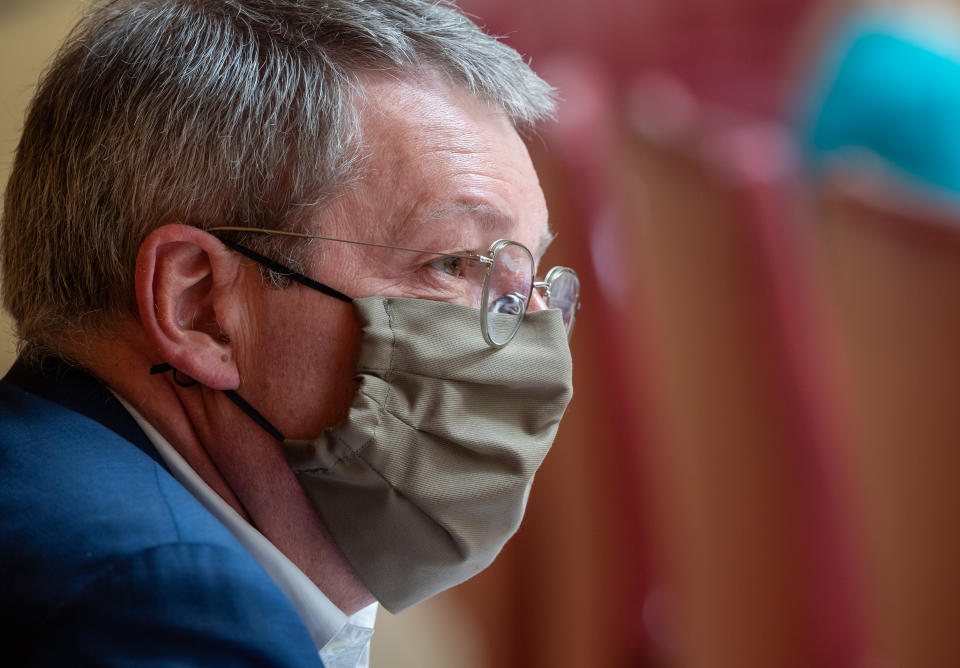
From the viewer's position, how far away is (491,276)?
3.50 feet

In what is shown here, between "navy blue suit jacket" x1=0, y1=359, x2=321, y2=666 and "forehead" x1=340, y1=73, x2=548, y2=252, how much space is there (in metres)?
0.39

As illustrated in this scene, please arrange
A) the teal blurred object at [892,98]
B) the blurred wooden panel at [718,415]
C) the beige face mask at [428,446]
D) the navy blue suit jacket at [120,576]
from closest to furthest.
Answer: the navy blue suit jacket at [120,576]
the beige face mask at [428,446]
the blurred wooden panel at [718,415]
the teal blurred object at [892,98]

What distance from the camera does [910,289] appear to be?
89.1 inches

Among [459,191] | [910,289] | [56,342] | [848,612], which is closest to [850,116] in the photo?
[910,289]

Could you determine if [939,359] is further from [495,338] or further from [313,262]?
[313,262]

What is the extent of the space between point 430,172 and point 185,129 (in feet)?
0.92

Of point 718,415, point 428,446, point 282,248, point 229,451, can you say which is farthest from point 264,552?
point 718,415

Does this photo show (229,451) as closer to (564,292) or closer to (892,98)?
(564,292)

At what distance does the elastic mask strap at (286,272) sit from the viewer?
1.01 meters

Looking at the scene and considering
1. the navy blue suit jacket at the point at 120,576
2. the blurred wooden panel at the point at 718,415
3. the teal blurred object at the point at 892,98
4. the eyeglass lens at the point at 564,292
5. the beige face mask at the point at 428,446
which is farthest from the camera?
the teal blurred object at the point at 892,98

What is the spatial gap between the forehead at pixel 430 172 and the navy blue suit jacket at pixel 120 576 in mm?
386

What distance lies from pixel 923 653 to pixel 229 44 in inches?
84.3

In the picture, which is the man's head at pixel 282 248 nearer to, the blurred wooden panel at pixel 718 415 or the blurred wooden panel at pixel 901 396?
A: the blurred wooden panel at pixel 718 415

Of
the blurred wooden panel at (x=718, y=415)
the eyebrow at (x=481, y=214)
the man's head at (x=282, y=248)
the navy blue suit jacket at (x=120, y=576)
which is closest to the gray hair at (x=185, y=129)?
the man's head at (x=282, y=248)
